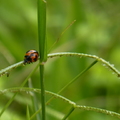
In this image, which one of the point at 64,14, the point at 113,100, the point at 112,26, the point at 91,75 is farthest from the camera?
the point at 64,14

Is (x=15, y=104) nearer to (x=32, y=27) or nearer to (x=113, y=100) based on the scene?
(x=113, y=100)

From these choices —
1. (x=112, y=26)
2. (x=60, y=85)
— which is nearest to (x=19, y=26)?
(x=112, y=26)

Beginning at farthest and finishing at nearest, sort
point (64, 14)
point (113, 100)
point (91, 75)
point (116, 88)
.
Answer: point (64, 14)
point (91, 75)
point (116, 88)
point (113, 100)

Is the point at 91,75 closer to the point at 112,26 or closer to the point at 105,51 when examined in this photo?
the point at 105,51

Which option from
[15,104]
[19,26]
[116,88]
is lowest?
[15,104]

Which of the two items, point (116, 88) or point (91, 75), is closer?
point (116, 88)

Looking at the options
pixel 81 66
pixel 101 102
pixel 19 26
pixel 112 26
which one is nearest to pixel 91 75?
pixel 81 66

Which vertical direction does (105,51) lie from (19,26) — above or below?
below
